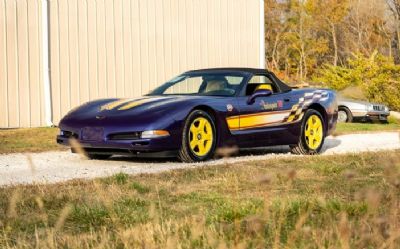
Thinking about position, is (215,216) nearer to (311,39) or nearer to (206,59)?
(206,59)

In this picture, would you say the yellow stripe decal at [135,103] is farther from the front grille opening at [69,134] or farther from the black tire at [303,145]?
the black tire at [303,145]

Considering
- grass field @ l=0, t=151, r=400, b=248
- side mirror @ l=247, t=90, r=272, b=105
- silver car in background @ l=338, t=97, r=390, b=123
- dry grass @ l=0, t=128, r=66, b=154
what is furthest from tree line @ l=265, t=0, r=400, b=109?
grass field @ l=0, t=151, r=400, b=248

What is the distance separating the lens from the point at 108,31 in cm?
1631

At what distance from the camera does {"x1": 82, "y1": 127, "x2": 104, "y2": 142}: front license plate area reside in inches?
328

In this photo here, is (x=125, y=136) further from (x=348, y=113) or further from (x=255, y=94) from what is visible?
(x=348, y=113)

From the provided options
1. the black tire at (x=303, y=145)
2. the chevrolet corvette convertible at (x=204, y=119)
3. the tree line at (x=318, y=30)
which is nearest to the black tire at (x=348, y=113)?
the chevrolet corvette convertible at (x=204, y=119)

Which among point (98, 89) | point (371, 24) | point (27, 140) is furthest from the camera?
point (371, 24)

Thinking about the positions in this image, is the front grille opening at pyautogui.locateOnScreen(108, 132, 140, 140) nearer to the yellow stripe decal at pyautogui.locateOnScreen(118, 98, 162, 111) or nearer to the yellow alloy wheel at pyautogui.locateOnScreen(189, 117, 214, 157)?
the yellow stripe decal at pyautogui.locateOnScreen(118, 98, 162, 111)

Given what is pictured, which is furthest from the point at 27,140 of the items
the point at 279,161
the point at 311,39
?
the point at 311,39

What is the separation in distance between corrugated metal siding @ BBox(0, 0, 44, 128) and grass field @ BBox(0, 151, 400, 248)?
8335mm

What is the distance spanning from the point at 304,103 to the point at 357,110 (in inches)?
377

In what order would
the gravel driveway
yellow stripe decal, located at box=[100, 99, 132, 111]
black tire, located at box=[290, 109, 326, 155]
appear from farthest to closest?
1. black tire, located at box=[290, 109, 326, 155]
2. yellow stripe decal, located at box=[100, 99, 132, 111]
3. the gravel driveway

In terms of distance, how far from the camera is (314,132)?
33.9ft

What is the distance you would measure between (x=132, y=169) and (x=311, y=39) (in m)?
44.7
